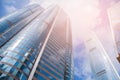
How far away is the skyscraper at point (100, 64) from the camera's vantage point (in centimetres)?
9976

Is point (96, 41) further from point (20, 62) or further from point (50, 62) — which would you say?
point (20, 62)

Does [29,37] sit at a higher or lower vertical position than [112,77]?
lower

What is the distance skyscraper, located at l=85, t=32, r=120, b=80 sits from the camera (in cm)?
9976

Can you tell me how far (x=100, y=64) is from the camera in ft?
367

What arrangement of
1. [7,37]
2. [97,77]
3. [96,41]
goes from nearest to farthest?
1. [7,37]
2. [97,77]
3. [96,41]

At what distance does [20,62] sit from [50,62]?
632 inches

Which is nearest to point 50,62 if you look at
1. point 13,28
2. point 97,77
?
point 13,28

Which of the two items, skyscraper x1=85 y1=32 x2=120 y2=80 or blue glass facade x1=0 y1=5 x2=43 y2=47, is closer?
blue glass facade x1=0 y1=5 x2=43 y2=47

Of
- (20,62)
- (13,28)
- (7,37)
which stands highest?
(13,28)

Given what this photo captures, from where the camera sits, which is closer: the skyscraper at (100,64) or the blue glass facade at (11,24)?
the blue glass facade at (11,24)

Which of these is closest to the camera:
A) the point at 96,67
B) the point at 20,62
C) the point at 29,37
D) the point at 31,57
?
the point at 20,62

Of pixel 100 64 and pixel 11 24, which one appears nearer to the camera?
pixel 11 24

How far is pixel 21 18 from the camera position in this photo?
93.8 meters

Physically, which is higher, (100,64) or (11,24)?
(100,64)
